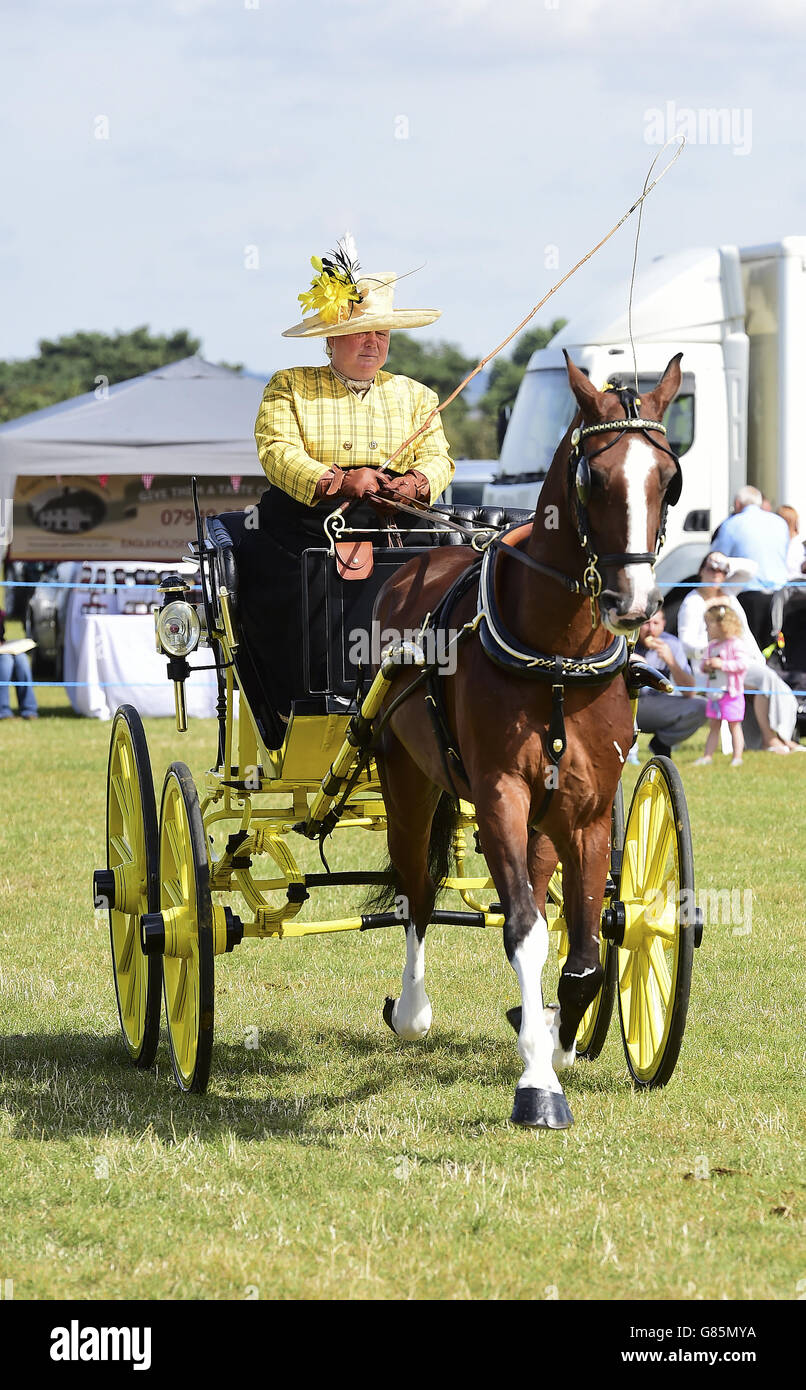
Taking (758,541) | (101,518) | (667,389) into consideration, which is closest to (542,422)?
(758,541)

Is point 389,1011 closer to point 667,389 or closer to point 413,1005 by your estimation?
point 413,1005

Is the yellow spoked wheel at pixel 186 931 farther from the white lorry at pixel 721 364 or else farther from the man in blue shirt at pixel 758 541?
the white lorry at pixel 721 364

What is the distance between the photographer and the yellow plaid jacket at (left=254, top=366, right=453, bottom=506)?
17.4ft

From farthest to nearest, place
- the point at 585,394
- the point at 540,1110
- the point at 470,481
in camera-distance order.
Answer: the point at 470,481 → the point at 540,1110 → the point at 585,394

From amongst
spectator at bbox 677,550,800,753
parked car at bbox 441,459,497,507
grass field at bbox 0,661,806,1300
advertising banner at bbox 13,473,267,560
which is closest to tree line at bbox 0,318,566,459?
parked car at bbox 441,459,497,507

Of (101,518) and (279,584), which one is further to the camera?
(101,518)

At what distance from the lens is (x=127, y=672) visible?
613 inches

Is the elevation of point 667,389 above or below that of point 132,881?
above

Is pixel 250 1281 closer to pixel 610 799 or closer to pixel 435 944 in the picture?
pixel 610 799

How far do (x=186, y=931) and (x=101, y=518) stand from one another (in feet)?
55.2

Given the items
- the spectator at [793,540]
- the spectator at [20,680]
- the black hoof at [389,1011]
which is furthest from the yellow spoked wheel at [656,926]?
the spectator at [20,680]

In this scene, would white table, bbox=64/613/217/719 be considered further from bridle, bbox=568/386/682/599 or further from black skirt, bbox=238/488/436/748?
bridle, bbox=568/386/682/599

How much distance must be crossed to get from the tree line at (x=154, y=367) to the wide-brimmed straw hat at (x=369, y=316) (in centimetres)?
6048

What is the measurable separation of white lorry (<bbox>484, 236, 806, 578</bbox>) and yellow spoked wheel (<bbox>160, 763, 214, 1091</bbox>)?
419 inches
